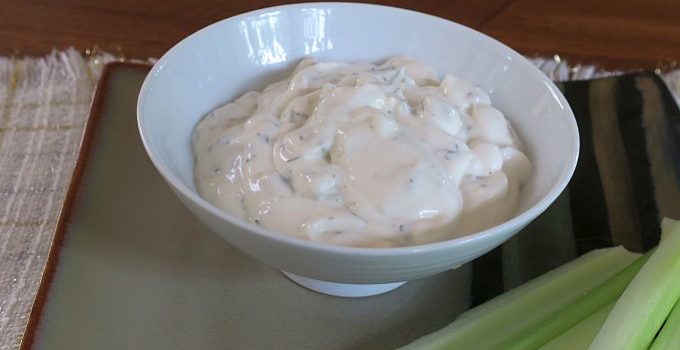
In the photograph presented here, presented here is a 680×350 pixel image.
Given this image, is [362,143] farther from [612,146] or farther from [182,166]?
[612,146]

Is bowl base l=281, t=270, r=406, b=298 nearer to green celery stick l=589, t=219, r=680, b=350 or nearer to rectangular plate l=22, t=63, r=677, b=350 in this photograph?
rectangular plate l=22, t=63, r=677, b=350

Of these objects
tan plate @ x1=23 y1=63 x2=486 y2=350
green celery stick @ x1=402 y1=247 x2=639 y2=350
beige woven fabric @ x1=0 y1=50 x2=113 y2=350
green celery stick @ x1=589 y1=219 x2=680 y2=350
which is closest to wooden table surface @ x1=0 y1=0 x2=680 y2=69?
beige woven fabric @ x1=0 y1=50 x2=113 y2=350

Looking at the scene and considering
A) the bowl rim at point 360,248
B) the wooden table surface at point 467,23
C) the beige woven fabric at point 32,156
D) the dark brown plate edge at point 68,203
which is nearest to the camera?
the bowl rim at point 360,248

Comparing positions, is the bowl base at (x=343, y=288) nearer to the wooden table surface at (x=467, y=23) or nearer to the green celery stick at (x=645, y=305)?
the green celery stick at (x=645, y=305)

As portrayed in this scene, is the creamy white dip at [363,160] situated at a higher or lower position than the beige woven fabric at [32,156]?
higher

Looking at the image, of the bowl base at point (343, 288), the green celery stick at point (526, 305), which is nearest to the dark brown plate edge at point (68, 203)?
the bowl base at point (343, 288)

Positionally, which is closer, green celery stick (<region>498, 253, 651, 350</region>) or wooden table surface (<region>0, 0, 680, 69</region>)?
green celery stick (<region>498, 253, 651, 350</region>)

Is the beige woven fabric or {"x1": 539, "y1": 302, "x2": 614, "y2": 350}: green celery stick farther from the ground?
the beige woven fabric
